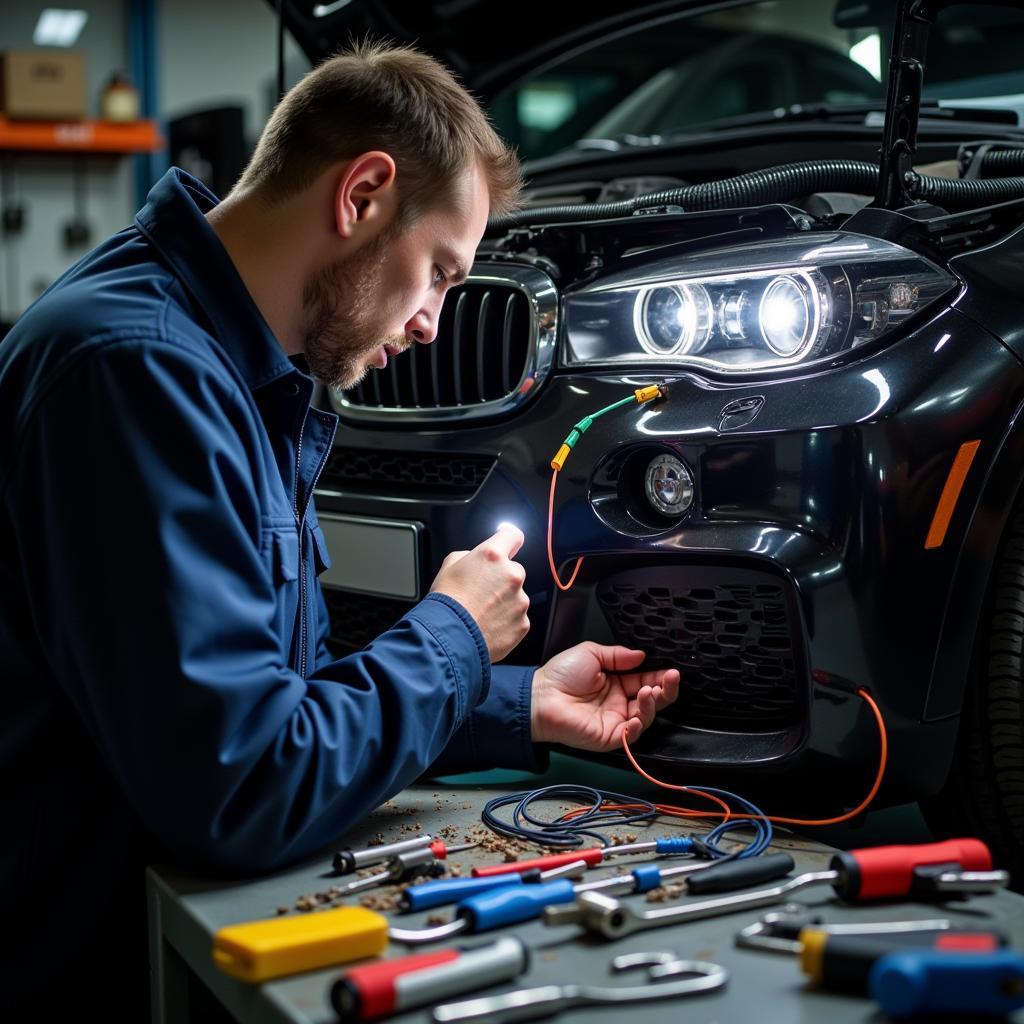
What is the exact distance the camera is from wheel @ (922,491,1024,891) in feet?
4.41

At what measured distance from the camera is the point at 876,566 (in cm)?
128

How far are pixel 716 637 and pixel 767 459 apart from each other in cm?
22

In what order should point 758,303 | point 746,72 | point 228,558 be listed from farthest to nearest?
point 746,72 → point 758,303 → point 228,558

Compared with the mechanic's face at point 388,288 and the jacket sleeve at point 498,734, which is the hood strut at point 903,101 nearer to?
the mechanic's face at point 388,288

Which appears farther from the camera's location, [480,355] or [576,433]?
[480,355]

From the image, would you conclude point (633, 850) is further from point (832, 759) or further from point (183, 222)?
point (183, 222)

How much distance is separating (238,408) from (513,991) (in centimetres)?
56

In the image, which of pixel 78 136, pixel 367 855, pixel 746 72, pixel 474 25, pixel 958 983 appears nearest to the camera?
pixel 958 983

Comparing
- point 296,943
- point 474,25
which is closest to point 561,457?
point 296,943

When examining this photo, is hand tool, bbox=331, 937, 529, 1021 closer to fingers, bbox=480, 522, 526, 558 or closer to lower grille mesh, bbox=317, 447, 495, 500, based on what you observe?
fingers, bbox=480, 522, 526, 558

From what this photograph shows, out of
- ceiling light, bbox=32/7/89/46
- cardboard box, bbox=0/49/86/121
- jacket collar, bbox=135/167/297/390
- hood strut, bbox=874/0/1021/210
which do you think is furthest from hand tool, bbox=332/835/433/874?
ceiling light, bbox=32/7/89/46

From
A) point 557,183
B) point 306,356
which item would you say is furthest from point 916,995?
point 557,183

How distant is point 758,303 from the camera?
141 cm

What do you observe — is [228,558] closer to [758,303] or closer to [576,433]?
[576,433]
